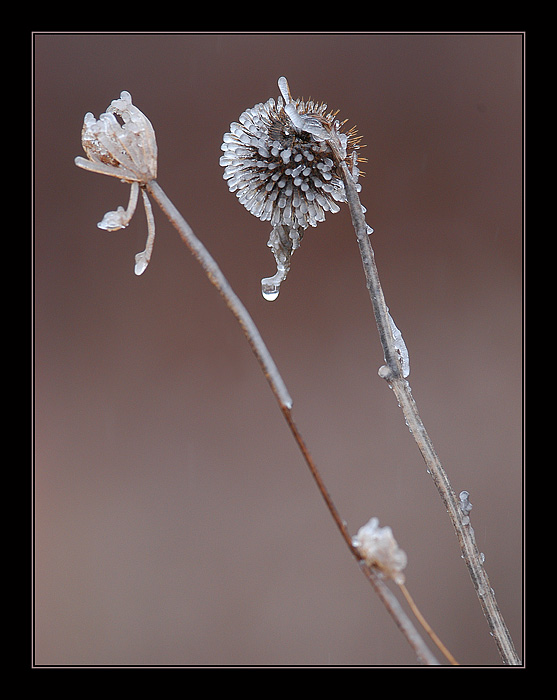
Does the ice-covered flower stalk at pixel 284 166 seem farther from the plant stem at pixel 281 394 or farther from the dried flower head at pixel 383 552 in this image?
the dried flower head at pixel 383 552

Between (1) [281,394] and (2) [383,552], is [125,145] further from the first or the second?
(2) [383,552]

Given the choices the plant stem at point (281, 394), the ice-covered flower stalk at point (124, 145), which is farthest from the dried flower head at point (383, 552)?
the ice-covered flower stalk at point (124, 145)

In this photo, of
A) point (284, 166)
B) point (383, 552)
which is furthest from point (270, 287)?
point (383, 552)

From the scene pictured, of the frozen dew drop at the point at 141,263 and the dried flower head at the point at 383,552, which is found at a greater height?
the frozen dew drop at the point at 141,263

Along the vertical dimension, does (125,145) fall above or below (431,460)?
above

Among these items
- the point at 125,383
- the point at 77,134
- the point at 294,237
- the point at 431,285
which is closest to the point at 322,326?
the point at 431,285

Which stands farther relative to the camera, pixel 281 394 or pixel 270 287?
pixel 270 287

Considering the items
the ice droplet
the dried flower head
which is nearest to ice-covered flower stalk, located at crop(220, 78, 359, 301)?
the ice droplet

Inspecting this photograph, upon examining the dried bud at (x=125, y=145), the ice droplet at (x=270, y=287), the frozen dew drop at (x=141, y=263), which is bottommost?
the ice droplet at (x=270, y=287)
